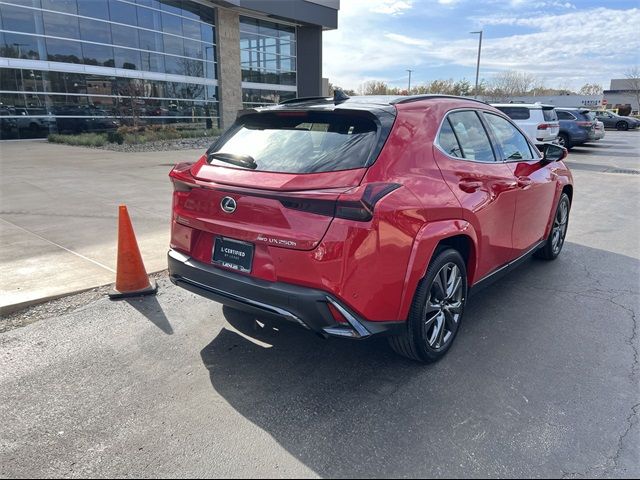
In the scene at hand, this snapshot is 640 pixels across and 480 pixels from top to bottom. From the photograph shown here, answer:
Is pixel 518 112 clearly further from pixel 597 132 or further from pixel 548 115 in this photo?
pixel 597 132

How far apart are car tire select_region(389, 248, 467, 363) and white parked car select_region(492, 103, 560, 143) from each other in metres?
13.9

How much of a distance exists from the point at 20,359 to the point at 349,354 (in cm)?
237

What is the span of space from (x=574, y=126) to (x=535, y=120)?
17.9ft

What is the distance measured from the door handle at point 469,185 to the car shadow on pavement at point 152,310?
251 cm

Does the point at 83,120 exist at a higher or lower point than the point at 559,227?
higher

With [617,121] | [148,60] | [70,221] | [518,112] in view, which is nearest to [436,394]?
[70,221]

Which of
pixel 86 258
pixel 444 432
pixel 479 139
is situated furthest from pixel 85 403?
pixel 479 139

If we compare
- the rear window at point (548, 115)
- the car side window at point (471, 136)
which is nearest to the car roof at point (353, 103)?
the car side window at point (471, 136)

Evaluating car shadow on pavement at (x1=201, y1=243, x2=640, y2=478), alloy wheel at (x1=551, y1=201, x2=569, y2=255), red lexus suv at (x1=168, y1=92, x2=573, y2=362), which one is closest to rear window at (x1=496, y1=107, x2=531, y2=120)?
alloy wheel at (x1=551, y1=201, x2=569, y2=255)

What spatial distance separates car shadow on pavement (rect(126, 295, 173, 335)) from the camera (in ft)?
12.6

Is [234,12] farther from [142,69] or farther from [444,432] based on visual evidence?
[444,432]

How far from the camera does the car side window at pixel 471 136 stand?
11.8 ft

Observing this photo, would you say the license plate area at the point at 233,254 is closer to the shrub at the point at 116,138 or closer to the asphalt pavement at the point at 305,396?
the asphalt pavement at the point at 305,396

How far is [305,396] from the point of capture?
9.54ft
